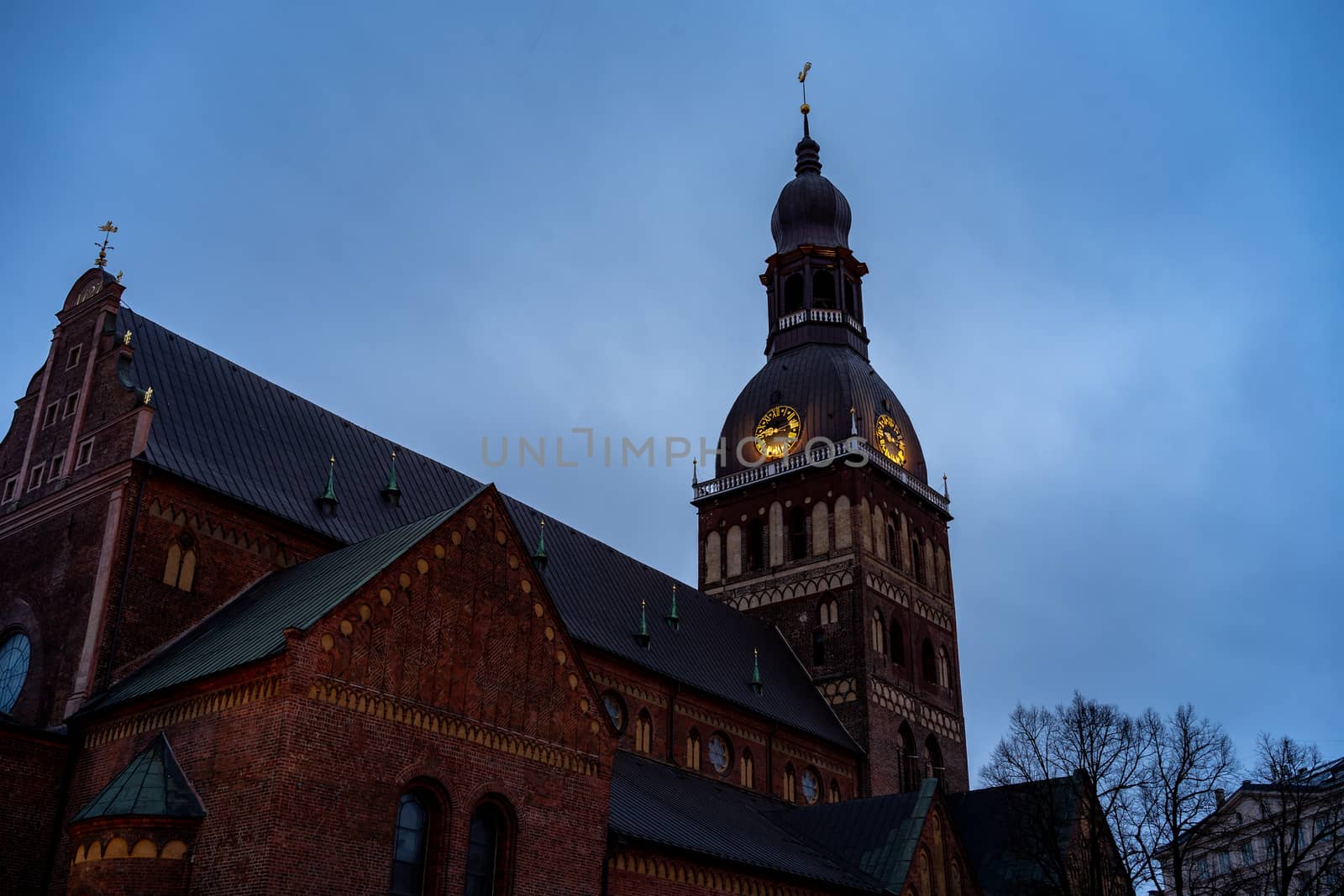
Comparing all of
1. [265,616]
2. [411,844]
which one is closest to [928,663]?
[265,616]

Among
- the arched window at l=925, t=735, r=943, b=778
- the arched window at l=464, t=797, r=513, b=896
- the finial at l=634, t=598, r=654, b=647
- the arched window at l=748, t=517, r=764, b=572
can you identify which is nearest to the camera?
the arched window at l=464, t=797, r=513, b=896

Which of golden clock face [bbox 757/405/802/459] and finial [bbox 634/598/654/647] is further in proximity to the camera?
golden clock face [bbox 757/405/802/459]

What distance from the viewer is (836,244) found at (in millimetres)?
65375

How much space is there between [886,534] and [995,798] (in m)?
14.9

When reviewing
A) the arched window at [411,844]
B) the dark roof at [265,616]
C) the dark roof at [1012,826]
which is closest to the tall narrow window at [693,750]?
the dark roof at [1012,826]

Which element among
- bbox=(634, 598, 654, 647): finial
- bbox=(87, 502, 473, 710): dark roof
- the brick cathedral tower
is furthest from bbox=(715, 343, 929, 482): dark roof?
bbox=(87, 502, 473, 710): dark roof

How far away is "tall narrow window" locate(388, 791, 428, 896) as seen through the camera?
23.2m

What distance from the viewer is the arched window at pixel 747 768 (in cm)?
4403

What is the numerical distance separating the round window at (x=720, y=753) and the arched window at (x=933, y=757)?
13.4 m

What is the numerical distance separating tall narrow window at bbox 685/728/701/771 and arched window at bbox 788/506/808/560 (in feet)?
50.8

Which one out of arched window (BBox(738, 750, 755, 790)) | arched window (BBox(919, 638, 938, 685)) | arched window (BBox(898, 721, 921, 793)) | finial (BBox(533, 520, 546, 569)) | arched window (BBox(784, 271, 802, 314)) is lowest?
arched window (BBox(738, 750, 755, 790))

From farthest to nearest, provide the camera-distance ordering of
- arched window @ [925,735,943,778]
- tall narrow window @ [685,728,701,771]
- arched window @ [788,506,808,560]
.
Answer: arched window @ [788,506,808,560] < arched window @ [925,735,943,778] < tall narrow window @ [685,728,701,771]

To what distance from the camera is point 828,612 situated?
179 ft

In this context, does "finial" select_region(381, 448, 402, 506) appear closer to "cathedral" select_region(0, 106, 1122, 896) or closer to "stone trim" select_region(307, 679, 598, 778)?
"cathedral" select_region(0, 106, 1122, 896)
